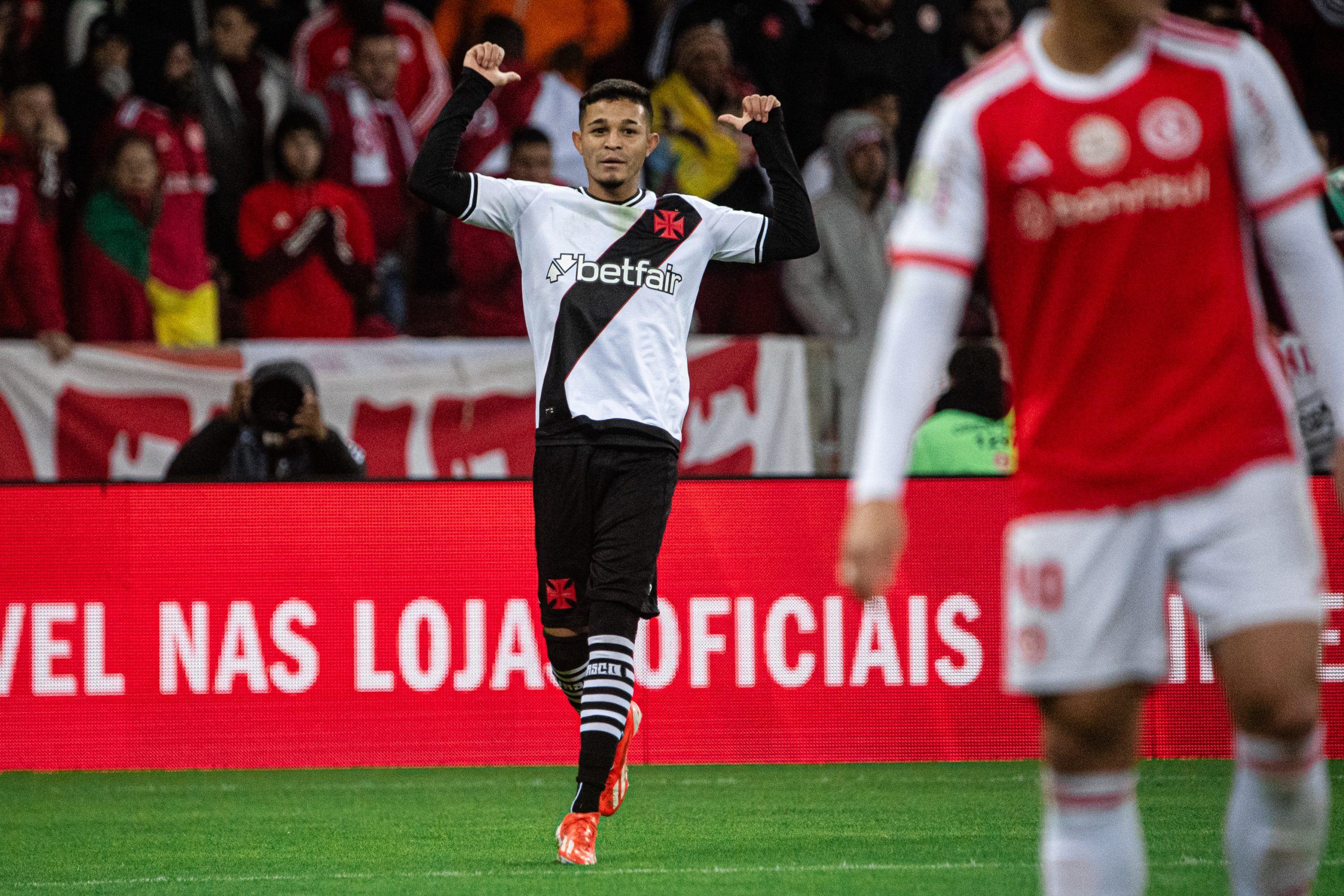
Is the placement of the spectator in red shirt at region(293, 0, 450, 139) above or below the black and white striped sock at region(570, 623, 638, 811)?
above

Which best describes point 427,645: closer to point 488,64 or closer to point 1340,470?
point 488,64

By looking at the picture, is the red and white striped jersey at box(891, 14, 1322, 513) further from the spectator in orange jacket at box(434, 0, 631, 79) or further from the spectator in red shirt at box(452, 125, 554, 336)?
the spectator in orange jacket at box(434, 0, 631, 79)

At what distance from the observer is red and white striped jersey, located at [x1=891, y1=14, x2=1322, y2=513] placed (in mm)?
3375

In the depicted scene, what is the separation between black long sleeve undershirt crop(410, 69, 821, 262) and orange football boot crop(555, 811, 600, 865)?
76.8 inches

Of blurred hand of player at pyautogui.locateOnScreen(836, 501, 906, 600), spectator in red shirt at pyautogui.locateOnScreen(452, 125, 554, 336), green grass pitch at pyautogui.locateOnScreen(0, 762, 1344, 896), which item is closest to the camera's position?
blurred hand of player at pyautogui.locateOnScreen(836, 501, 906, 600)

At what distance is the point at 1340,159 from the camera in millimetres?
12508

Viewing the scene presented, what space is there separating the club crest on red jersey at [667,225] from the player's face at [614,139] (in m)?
0.16

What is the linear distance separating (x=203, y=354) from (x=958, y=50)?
5.50 meters

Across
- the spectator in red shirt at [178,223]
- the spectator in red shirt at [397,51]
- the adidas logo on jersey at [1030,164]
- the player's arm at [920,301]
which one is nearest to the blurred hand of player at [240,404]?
the spectator in red shirt at [178,223]

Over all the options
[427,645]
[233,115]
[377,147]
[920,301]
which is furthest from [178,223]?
[920,301]

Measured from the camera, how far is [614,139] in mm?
6262

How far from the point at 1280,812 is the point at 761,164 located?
3.55 metres

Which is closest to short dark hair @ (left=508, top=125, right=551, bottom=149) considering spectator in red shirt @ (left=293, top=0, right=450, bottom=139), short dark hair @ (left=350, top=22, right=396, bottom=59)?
spectator in red shirt @ (left=293, top=0, right=450, bottom=139)

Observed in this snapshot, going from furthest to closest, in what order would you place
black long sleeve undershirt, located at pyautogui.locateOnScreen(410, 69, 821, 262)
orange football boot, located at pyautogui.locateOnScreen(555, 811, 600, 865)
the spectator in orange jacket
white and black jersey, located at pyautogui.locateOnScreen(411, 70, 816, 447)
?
the spectator in orange jacket → black long sleeve undershirt, located at pyautogui.locateOnScreen(410, 69, 821, 262) → white and black jersey, located at pyautogui.locateOnScreen(411, 70, 816, 447) → orange football boot, located at pyautogui.locateOnScreen(555, 811, 600, 865)
